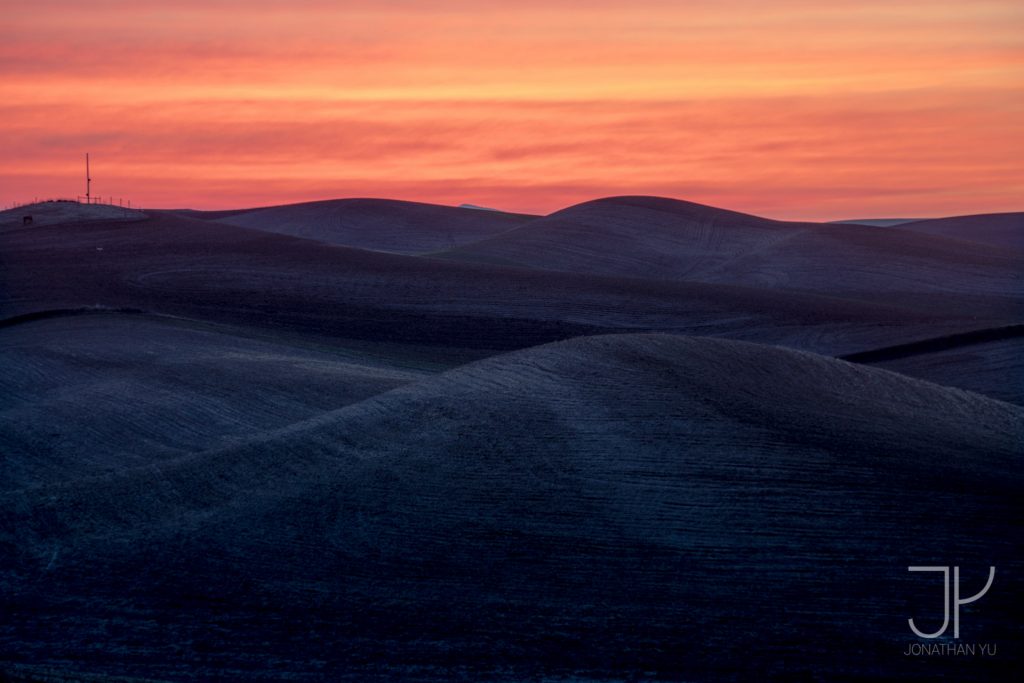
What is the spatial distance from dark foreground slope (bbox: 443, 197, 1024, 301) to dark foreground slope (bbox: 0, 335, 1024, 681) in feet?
104

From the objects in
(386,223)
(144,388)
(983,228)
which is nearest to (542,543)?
(144,388)

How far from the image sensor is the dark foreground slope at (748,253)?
4544cm

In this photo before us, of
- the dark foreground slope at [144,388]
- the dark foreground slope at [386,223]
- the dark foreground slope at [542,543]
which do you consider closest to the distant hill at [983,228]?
the dark foreground slope at [386,223]

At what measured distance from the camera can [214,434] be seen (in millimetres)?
16094

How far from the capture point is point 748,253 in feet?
177

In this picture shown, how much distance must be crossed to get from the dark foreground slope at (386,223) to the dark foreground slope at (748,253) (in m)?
10.0

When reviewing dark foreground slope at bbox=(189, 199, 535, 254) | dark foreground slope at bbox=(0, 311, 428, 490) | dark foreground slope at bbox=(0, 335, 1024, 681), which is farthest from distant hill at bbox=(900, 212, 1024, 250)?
dark foreground slope at bbox=(0, 335, 1024, 681)

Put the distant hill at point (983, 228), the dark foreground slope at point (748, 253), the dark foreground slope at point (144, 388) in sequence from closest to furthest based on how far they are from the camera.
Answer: the dark foreground slope at point (144, 388)
the dark foreground slope at point (748, 253)
the distant hill at point (983, 228)

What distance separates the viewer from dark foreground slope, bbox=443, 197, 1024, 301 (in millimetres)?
45438

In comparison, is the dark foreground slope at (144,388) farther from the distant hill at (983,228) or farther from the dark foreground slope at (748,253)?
→ the distant hill at (983,228)

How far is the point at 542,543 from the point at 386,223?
65043 millimetres

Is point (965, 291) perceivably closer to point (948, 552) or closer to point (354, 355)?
point (354, 355)

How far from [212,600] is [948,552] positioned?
612 cm

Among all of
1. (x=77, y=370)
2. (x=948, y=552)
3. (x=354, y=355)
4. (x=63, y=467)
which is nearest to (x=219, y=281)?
(x=354, y=355)
